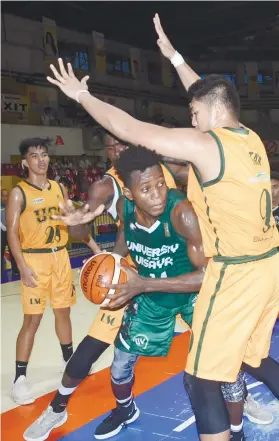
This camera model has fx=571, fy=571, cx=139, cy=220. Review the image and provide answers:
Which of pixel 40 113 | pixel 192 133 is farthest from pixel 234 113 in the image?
pixel 40 113

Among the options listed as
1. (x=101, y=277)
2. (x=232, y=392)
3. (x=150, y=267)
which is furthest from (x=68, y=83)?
(x=232, y=392)

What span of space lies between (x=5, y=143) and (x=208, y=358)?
613 inches

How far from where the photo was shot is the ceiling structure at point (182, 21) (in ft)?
64.9

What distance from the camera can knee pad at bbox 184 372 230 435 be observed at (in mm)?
2633

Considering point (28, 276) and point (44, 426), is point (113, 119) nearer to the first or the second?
point (44, 426)

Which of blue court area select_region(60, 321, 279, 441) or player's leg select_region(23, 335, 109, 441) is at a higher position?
player's leg select_region(23, 335, 109, 441)

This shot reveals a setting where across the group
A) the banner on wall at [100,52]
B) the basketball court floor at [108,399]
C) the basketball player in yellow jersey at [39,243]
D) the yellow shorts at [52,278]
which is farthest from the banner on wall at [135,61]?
the yellow shorts at [52,278]

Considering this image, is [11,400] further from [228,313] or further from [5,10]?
[5,10]

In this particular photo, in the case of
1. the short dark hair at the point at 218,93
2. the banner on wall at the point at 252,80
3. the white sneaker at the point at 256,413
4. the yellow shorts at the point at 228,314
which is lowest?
the white sneaker at the point at 256,413

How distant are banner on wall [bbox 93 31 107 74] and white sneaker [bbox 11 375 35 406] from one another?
735 inches

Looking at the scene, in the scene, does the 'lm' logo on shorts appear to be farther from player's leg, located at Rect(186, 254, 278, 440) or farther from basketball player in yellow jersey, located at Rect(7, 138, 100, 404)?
basketball player in yellow jersey, located at Rect(7, 138, 100, 404)

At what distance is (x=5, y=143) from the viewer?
17297 millimetres

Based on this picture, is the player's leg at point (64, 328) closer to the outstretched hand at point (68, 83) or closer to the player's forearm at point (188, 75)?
the player's forearm at point (188, 75)

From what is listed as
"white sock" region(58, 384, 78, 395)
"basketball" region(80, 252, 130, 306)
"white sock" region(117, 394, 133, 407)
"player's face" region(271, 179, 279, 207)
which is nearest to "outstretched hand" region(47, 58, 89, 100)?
"basketball" region(80, 252, 130, 306)
